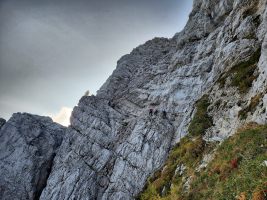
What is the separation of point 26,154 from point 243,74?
53078 mm

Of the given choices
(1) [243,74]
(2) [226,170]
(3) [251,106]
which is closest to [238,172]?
(2) [226,170]

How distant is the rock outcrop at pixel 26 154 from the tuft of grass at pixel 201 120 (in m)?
38.7

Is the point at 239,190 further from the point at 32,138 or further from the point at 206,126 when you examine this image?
the point at 32,138

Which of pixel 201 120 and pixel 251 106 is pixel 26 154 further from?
pixel 251 106

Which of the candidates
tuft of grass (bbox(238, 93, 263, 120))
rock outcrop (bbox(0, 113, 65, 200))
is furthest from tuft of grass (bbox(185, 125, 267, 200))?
rock outcrop (bbox(0, 113, 65, 200))

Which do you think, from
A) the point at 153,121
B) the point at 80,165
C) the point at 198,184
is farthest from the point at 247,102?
the point at 80,165

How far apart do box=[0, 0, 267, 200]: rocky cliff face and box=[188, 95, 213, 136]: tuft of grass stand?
0.91 m

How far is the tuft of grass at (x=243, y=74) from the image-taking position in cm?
3750

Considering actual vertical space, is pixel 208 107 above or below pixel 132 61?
below

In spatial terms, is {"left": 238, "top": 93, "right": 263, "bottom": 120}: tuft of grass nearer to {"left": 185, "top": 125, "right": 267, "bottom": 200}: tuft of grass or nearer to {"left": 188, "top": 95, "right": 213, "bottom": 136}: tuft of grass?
{"left": 185, "top": 125, "right": 267, "bottom": 200}: tuft of grass

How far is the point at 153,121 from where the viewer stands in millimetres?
62000

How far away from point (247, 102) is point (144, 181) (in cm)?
2537

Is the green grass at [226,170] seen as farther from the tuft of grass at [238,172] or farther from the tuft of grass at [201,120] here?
Answer: the tuft of grass at [201,120]

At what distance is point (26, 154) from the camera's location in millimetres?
71500
